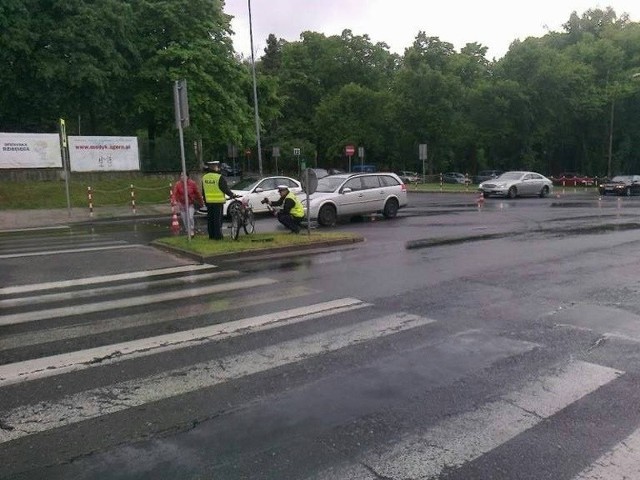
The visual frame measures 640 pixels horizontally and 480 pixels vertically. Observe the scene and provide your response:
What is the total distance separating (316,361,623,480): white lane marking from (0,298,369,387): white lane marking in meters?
2.83

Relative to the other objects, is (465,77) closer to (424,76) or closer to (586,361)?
(424,76)

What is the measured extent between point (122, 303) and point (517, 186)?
28.0m

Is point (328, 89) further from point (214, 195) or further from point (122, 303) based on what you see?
point (122, 303)

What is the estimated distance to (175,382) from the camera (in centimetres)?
494

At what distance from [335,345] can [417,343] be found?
84 cm

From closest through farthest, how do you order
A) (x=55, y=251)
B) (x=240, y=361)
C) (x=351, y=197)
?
(x=240, y=361), (x=55, y=251), (x=351, y=197)

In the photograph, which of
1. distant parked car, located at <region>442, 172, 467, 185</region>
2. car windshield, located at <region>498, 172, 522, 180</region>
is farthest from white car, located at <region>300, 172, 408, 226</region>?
distant parked car, located at <region>442, 172, 467, 185</region>

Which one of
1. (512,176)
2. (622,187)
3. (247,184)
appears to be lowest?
(622,187)

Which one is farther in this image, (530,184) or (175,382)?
(530,184)

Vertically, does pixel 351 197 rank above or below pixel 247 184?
below

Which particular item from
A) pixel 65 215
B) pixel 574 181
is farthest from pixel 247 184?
pixel 574 181

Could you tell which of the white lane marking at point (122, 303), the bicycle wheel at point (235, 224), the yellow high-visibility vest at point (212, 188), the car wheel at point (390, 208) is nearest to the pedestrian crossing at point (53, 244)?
the yellow high-visibility vest at point (212, 188)

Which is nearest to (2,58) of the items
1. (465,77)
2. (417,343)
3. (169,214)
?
(169,214)

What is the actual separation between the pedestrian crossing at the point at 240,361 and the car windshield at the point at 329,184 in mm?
10192
